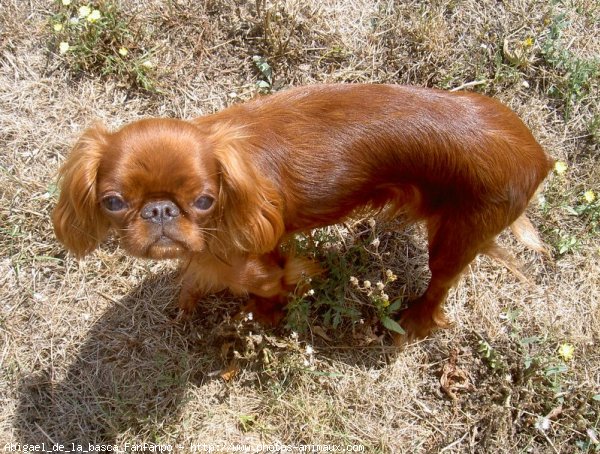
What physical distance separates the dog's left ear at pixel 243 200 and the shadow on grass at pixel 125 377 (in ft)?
4.63

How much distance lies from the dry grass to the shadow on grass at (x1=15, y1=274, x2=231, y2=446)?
0.04 feet

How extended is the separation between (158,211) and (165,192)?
91mm

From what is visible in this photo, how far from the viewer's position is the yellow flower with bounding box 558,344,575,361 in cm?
414

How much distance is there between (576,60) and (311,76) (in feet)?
6.97

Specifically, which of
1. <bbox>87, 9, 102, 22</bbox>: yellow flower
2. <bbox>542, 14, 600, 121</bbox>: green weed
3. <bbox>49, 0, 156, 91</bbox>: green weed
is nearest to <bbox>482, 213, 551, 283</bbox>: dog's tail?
<bbox>542, 14, 600, 121</bbox>: green weed

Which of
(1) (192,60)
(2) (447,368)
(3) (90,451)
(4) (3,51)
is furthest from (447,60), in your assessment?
(3) (90,451)

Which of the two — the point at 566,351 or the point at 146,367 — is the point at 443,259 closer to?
the point at 566,351

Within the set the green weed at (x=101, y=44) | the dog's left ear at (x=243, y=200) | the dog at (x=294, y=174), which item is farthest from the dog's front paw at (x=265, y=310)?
the green weed at (x=101, y=44)

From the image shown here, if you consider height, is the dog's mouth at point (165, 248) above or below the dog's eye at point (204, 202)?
below

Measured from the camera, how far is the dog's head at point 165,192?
265 centimetres

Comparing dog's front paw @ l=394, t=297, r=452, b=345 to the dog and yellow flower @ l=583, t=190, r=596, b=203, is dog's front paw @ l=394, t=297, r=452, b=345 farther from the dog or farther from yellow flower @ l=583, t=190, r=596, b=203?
yellow flower @ l=583, t=190, r=596, b=203

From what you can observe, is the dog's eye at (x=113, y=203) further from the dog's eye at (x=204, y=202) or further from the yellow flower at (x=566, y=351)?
the yellow flower at (x=566, y=351)

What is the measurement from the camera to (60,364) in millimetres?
4242

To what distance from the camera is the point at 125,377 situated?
4.23 meters
